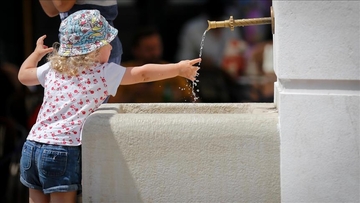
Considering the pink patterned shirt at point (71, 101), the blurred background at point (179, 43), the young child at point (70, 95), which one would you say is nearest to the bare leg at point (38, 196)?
the young child at point (70, 95)

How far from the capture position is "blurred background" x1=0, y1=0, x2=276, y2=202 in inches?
251

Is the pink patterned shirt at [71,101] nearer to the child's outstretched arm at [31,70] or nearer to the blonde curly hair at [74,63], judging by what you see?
the blonde curly hair at [74,63]

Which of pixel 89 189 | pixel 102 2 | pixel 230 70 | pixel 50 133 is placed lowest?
pixel 230 70

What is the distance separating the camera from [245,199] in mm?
2893

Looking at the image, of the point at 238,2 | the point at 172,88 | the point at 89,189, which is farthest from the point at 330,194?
the point at 238,2

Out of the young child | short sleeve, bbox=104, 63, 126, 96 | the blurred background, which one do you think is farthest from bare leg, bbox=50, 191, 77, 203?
the blurred background

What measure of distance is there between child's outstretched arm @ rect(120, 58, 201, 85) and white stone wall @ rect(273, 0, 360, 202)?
1.42ft

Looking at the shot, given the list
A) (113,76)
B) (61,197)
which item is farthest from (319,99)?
(61,197)

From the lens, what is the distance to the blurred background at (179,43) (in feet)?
20.9

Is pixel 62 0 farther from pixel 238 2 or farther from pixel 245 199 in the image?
pixel 238 2

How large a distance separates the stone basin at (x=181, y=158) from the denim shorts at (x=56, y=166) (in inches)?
4.7

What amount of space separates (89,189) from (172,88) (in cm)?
290

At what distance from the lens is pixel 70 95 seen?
3102 mm

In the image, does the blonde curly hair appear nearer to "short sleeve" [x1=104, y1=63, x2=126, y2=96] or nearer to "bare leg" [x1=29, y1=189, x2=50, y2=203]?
"short sleeve" [x1=104, y1=63, x2=126, y2=96]
